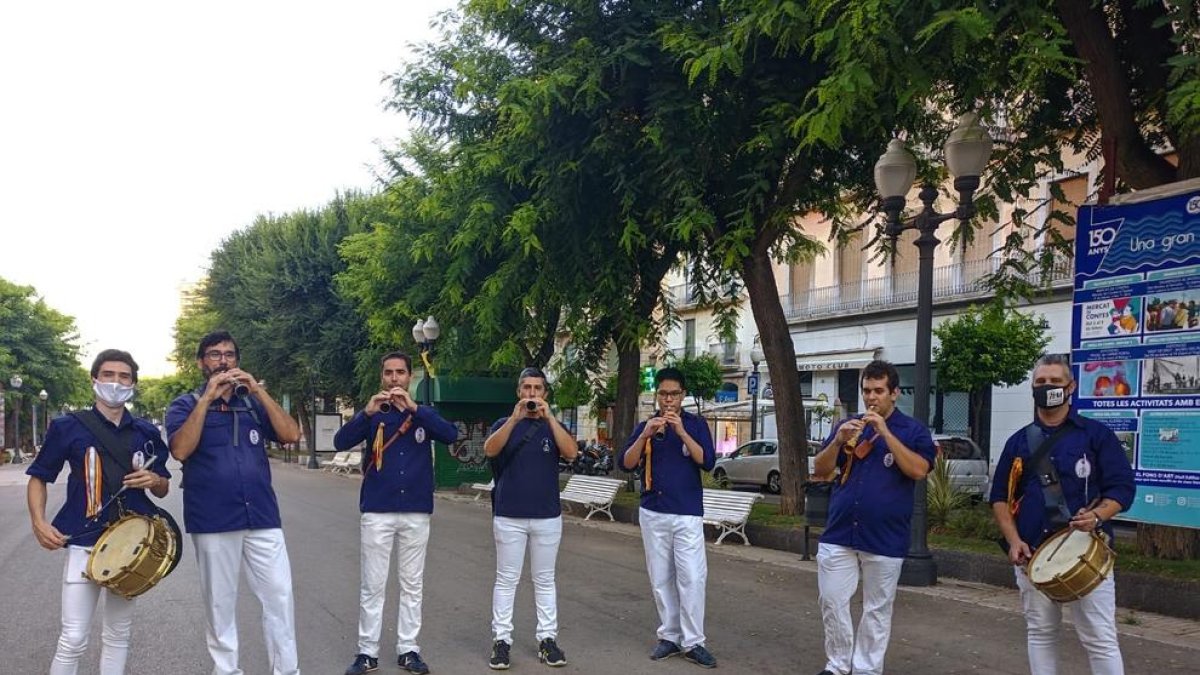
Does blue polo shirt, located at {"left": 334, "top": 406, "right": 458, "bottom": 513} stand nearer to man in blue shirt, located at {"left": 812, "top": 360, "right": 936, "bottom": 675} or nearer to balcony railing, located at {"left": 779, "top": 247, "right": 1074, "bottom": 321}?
man in blue shirt, located at {"left": 812, "top": 360, "right": 936, "bottom": 675}

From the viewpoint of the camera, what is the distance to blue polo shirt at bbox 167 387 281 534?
498 centimetres

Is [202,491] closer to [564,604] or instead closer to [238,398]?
[238,398]

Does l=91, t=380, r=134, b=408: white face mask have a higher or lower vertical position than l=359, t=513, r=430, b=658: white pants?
higher

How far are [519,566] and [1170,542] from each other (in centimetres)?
680

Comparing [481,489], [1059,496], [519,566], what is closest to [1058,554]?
[1059,496]

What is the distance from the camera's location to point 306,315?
3434 cm

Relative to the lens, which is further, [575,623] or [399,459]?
[575,623]

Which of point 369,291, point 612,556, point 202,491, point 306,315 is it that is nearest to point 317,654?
point 202,491

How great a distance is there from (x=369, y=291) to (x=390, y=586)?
14287mm

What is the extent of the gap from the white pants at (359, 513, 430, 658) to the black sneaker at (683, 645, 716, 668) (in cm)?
186

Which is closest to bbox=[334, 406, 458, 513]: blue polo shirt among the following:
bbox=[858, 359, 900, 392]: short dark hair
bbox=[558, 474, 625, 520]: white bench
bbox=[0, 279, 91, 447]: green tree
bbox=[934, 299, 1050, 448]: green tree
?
bbox=[858, 359, 900, 392]: short dark hair

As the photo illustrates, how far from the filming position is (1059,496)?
4809 mm

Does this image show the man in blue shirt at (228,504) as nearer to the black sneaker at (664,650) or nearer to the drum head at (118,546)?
the drum head at (118,546)

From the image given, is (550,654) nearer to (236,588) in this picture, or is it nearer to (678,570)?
(678,570)
